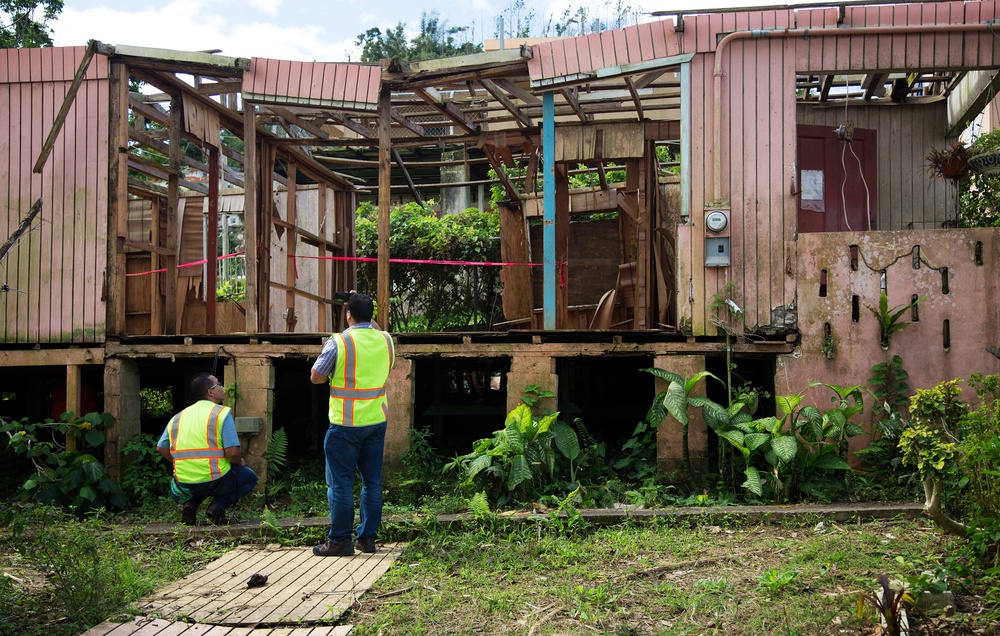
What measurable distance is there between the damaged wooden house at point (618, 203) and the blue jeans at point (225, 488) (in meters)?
0.89

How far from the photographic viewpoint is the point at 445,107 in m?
9.89

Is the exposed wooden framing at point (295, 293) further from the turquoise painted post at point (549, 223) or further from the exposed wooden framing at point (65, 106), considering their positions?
the turquoise painted post at point (549, 223)

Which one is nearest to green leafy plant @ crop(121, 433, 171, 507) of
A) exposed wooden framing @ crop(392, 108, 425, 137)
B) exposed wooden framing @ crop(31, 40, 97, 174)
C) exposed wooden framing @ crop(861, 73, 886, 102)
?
exposed wooden framing @ crop(31, 40, 97, 174)

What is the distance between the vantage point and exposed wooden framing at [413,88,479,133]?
30.7 feet

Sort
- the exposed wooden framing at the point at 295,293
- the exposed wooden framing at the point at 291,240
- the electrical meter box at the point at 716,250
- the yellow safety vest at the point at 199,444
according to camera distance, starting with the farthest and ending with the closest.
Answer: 1. the exposed wooden framing at the point at 291,240
2. the exposed wooden framing at the point at 295,293
3. the electrical meter box at the point at 716,250
4. the yellow safety vest at the point at 199,444

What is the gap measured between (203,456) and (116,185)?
3302 millimetres

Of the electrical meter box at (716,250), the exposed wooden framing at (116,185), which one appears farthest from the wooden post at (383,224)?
the electrical meter box at (716,250)

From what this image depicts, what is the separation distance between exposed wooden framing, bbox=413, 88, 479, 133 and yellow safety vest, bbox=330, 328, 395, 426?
3634 mm

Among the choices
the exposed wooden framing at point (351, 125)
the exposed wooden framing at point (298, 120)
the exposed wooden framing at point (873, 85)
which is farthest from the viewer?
the exposed wooden framing at point (351, 125)

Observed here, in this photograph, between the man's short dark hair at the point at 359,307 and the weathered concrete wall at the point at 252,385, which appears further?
the weathered concrete wall at the point at 252,385

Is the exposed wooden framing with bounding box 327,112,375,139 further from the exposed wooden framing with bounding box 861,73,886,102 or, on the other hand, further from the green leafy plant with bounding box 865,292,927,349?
the green leafy plant with bounding box 865,292,927,349

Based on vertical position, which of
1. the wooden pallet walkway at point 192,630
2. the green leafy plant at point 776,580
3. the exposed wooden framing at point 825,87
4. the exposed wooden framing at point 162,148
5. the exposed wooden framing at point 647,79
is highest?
the exposed wooden framing at point 825,87

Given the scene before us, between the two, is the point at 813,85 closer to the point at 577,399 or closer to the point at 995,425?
the point at 577,399

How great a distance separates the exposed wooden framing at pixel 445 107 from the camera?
9.36m
